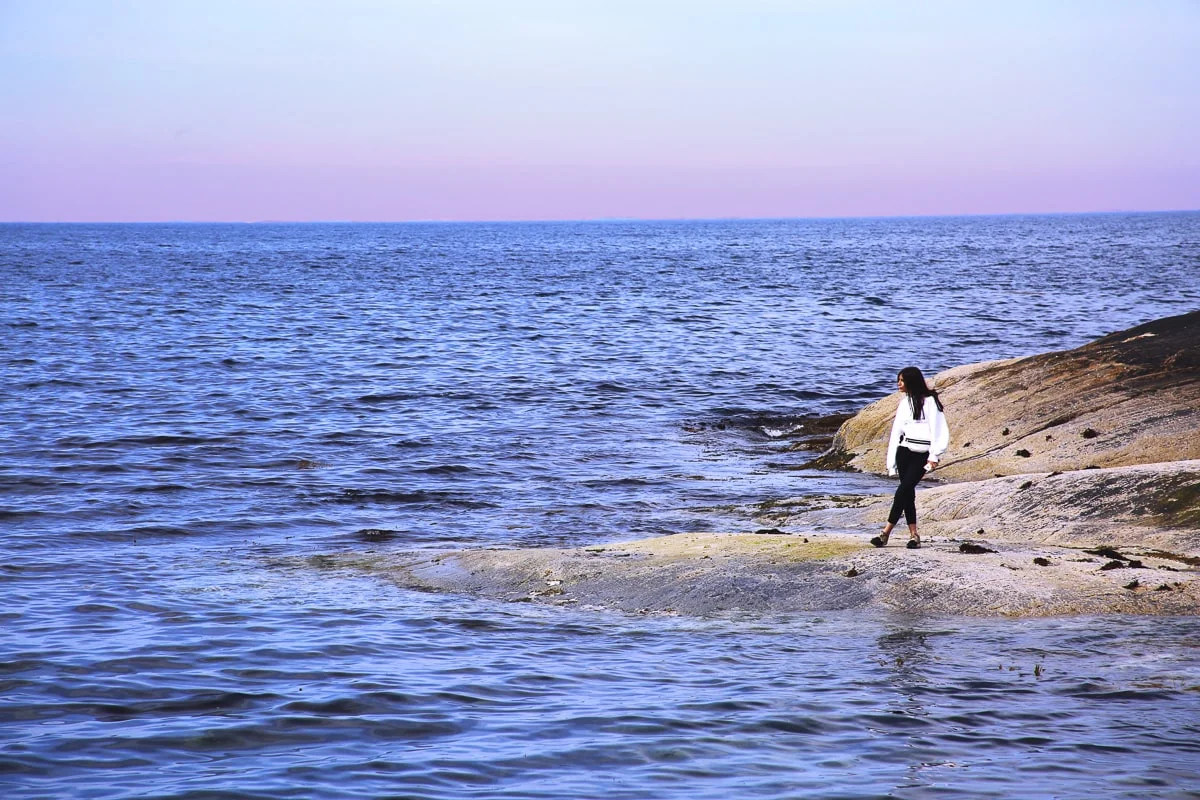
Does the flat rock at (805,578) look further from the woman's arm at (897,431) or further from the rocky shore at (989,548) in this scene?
the woman's arm at (897,431)

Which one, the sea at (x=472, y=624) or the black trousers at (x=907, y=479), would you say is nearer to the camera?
the sea at (x=472, y=624)

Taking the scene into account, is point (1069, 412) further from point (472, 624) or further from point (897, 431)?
point (472, 624)

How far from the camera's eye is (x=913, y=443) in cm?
1291

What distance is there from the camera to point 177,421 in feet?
86.9

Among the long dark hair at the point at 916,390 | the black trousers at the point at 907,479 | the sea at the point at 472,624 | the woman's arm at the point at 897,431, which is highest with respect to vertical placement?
the long dark hair at the point at 916,390

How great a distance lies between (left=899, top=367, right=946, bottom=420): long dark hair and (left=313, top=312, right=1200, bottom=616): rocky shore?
1.46 m

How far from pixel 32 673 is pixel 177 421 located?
56.2 ft

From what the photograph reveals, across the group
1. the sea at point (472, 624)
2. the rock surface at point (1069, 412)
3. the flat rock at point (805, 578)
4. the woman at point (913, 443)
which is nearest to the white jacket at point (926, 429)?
the woman at point (913, 443)

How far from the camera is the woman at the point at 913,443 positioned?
12.6 metres

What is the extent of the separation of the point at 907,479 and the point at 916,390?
993mm

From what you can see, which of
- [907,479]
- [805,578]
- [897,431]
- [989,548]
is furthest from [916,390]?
[805,578]

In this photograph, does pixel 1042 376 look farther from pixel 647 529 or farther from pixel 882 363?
pixel 882 363

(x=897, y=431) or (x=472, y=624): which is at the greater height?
(x=897, y=431)

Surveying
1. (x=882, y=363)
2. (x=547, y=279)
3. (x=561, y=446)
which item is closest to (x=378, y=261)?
(x=547, y=279)
